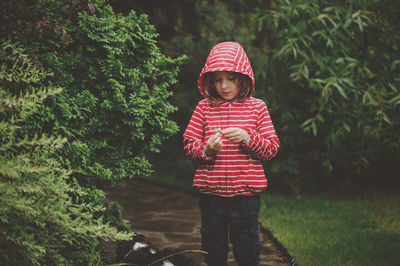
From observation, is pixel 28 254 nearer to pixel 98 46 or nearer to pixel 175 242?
pixel 98 46

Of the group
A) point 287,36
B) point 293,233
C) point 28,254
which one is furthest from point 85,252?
point 287,36

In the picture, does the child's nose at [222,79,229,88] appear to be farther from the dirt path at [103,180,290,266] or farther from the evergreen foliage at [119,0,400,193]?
the evergreen foliage at [119,0,400,193]

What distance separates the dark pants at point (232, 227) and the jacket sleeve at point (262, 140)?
1.10 feet

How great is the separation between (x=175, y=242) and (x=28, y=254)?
2.41m

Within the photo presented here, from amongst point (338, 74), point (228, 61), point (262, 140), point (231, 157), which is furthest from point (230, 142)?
point (338, 74)

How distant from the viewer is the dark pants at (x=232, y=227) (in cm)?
275

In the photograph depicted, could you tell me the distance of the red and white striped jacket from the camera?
2693 mm

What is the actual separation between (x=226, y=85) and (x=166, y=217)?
291cm

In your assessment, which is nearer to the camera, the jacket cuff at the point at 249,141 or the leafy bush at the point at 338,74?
the jacket cuff at the point at 249,141

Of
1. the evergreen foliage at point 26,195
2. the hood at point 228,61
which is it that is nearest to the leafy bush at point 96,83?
the evergreen foliage at point 26,195

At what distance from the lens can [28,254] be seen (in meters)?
1.96

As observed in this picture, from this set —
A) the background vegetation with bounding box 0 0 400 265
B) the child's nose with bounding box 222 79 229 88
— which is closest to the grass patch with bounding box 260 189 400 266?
the background vegetation with bounding box 0 0 400 265

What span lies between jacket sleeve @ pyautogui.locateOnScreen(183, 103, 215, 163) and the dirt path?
121 centimetres

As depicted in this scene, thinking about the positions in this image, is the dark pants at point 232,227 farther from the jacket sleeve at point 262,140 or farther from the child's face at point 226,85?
the child's face at point 226,85
